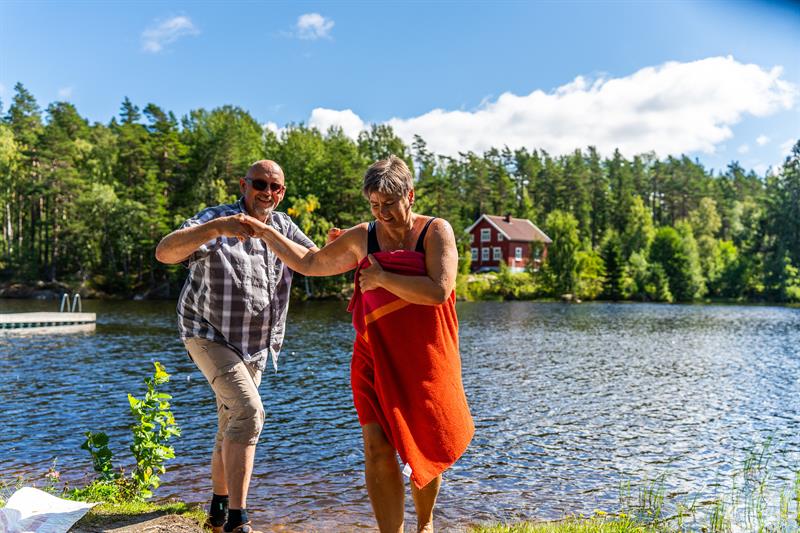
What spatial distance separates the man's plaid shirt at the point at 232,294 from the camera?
14.8 ft

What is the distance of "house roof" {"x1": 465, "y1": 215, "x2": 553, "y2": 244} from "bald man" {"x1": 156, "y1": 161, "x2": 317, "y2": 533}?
7600 centimetres

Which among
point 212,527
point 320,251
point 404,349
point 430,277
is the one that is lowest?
point 212,527

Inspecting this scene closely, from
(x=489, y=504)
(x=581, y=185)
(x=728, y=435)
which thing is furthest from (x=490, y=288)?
(x=489, y=504)

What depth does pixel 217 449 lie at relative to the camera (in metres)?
4.73

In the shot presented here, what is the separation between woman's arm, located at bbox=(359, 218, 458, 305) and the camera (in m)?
3.72

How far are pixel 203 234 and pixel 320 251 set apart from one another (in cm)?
76

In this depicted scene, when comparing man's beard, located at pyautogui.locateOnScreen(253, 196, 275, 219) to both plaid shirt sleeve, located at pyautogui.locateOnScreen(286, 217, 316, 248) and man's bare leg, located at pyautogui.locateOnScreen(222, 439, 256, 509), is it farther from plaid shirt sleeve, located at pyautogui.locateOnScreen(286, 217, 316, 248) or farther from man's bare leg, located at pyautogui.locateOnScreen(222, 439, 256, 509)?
man's bare leg, located at pyautogui.locateOnScreen(222, 439, 256, 509)

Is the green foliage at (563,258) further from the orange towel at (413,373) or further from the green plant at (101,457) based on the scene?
the orange towel at (413,373)

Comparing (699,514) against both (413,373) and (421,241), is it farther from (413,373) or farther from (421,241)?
(421,241)

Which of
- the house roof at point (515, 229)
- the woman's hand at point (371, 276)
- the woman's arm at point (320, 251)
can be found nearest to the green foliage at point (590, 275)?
the house roof at point (515, 229)

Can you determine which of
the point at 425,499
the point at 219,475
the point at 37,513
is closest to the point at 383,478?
the point at 425,499

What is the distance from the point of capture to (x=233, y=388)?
440 cm

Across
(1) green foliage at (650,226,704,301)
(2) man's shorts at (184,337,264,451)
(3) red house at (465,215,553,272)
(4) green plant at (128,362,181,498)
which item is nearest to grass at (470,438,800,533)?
(2) man's shorts at (184,337,264,451)

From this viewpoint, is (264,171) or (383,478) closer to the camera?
(383,478)
